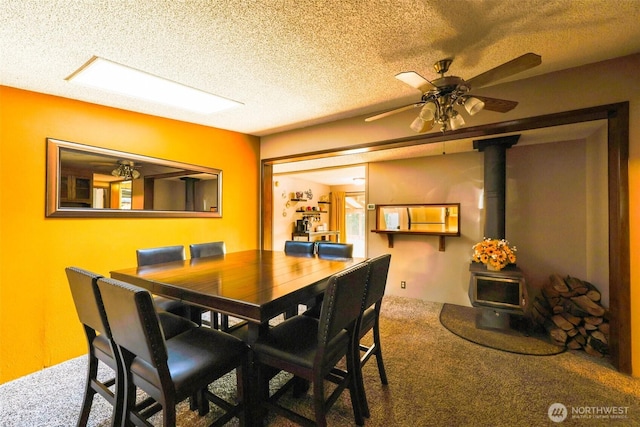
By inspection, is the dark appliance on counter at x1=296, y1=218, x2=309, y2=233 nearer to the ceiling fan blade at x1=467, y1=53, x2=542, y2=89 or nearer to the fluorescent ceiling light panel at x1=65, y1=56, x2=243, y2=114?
the fluorescent ceiling light panel at x1=65, y1=56, x2=243, y2=114

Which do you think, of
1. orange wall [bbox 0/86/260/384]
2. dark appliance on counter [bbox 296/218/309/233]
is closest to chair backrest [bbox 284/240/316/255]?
orange wall [bbox 0/86/260/384]

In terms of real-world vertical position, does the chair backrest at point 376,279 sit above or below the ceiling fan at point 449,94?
below

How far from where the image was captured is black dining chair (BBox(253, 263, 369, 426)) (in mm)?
1296

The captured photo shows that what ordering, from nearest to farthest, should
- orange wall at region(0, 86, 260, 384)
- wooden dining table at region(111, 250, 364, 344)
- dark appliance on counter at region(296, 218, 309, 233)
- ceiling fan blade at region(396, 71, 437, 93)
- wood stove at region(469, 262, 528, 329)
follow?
1. wooden dining table at region(111, 250, 364, 344)
2. ceiling fan blade at region(396, 71, 437, 93)
3. orange wall at region(0, 86, 260, 384)
4. wood stove at region(469, 262, 528, 329)
5. dark appliance on counter at region(296, 218, 309, 233)

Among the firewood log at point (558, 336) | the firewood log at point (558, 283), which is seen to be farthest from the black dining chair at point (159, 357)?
the firewood log at point (558, 283)

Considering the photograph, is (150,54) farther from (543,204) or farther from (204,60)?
(543,204)

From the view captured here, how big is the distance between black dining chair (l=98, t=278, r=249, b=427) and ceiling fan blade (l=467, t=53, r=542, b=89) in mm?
2104

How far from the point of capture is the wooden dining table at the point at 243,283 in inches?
51.2

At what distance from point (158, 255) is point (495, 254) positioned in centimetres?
343

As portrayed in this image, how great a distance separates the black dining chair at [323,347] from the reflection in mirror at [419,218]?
9.06 ft

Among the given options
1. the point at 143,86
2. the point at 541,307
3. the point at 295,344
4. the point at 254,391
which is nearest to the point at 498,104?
the point at 295,344

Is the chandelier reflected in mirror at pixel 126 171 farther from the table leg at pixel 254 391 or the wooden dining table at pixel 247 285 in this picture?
the table leg at pixel 254 391

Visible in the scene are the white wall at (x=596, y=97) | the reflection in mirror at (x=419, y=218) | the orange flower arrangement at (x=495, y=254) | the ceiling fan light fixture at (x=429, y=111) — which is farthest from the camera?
the reflection in mirror at (x=419, y=218)

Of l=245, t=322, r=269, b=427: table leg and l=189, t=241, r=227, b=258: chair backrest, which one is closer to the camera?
l=245, t=322, r=269, b=427: table leg
